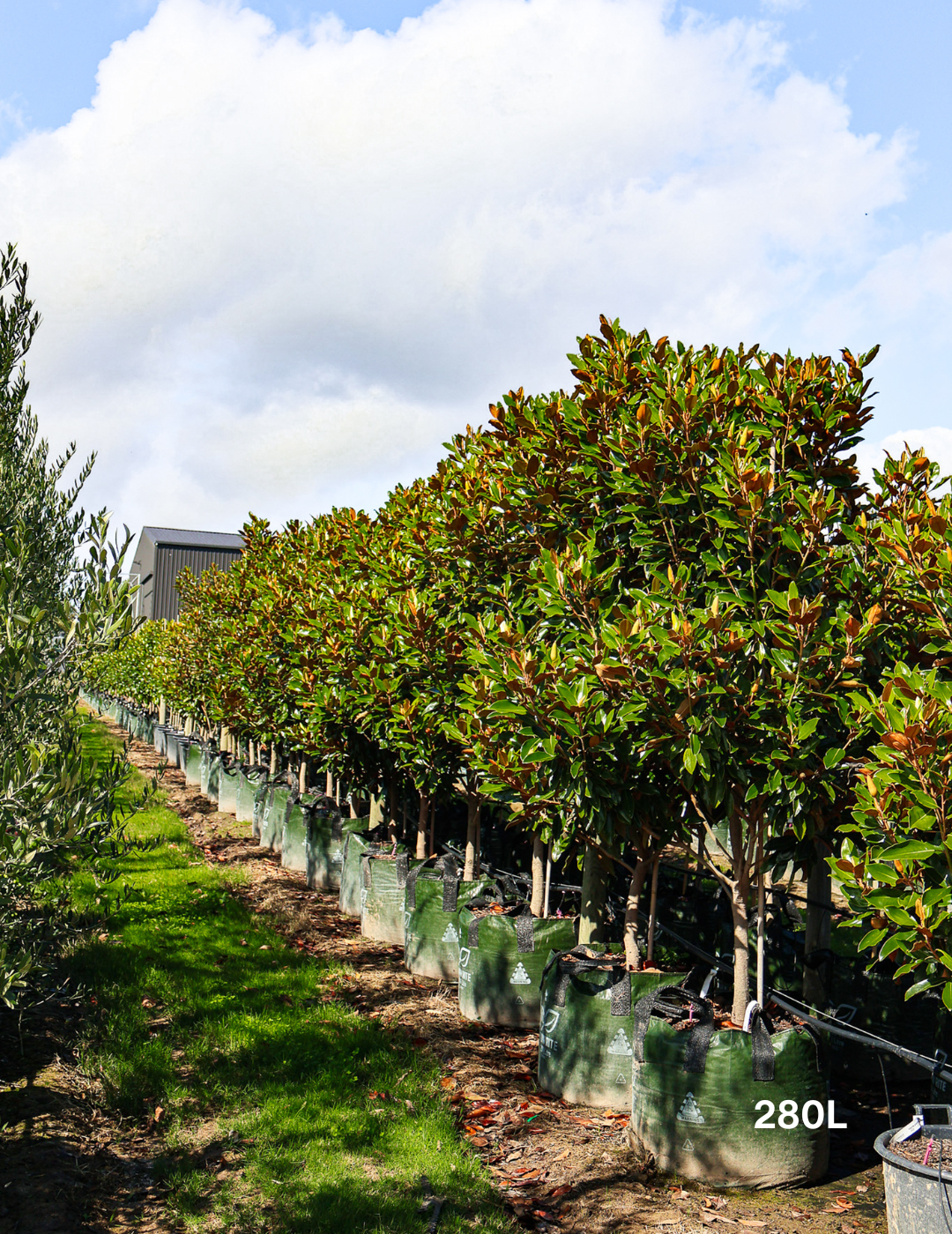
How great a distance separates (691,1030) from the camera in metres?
4.73

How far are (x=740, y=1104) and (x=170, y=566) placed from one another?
67533 mm

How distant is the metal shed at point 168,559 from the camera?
6581 centimetres

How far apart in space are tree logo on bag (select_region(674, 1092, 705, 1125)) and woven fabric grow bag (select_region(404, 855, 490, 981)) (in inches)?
A: 127

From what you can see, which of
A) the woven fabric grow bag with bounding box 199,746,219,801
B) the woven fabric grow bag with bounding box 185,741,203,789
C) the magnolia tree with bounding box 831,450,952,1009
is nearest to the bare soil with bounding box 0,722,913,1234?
the magnolia tree with bounding box 831,450,952,1009

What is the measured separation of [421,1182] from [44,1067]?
9.76 feet

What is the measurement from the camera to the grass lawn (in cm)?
439

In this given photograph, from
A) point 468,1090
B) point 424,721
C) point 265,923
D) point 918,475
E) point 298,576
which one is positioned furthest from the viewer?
point 298,576

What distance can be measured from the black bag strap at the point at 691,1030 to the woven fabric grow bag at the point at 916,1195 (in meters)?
0.99

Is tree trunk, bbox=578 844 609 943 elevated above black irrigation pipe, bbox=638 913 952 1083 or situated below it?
above

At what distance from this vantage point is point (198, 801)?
20.7 m

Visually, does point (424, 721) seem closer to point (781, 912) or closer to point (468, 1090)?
point (468, 1090)

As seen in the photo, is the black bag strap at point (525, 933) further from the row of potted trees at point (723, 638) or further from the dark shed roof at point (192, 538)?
the dark shed roof at point (192, 538)

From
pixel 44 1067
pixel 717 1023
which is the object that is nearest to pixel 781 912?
pixel 717 1023

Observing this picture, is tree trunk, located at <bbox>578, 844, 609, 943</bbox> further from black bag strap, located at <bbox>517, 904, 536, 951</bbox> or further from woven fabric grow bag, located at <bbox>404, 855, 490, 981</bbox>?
woven fabric grow bag, located at <bbox>404, 855, 490, 981</bbox>
